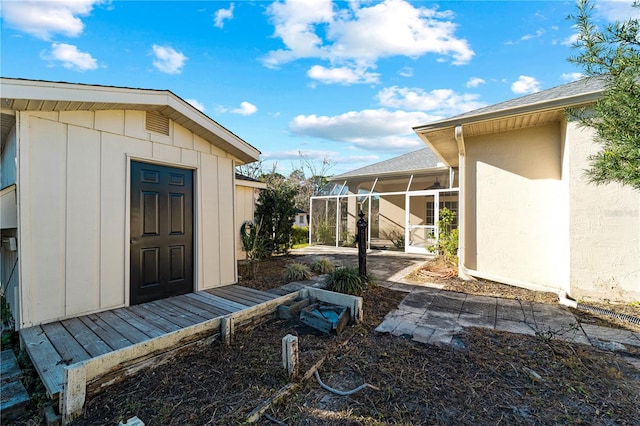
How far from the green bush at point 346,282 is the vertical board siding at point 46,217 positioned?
11.6 feet

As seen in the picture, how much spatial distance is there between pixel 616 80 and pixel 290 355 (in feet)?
12.3

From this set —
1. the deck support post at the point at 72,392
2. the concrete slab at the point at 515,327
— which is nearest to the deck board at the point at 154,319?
the deck support post at the point at 72,392

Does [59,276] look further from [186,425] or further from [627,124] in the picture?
[627,124]

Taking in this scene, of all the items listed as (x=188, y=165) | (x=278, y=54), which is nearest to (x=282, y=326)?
(x=188, y=165)

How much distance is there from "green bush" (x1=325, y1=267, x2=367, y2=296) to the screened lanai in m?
6.05

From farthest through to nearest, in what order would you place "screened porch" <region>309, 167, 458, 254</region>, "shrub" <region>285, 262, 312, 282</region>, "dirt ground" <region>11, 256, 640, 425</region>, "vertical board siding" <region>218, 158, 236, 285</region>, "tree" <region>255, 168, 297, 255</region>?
"screened porch" <region>309, 167, 458, 254</region> < "tree" <region>255, 168, 297, 255</region> < "shrub" <region>285, 262, 312, 282</region> < "vertical board siding" <region>218, 158, 236, 285</region> < "dirt ground" <region>11, 256, 640, 425</region>

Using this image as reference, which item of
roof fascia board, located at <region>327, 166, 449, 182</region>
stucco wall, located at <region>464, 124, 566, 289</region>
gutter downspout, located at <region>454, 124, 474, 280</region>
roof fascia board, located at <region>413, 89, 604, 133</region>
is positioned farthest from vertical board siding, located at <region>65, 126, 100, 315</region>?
roof fascia board, located at <region>327, 166, 449, 182</region>

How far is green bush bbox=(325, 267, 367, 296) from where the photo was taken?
452 centimetres

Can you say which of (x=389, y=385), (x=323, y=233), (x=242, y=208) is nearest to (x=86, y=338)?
(x=389, y=385)

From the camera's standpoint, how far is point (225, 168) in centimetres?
500

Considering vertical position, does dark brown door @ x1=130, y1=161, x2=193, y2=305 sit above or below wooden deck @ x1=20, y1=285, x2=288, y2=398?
above

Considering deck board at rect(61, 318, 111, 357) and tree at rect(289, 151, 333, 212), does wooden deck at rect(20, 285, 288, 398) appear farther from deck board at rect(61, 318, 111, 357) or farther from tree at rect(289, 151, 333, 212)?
tree at rect(289, 151, 333, 212)

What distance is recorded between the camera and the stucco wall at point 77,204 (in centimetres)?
296

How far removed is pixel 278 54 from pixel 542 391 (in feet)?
30.5
